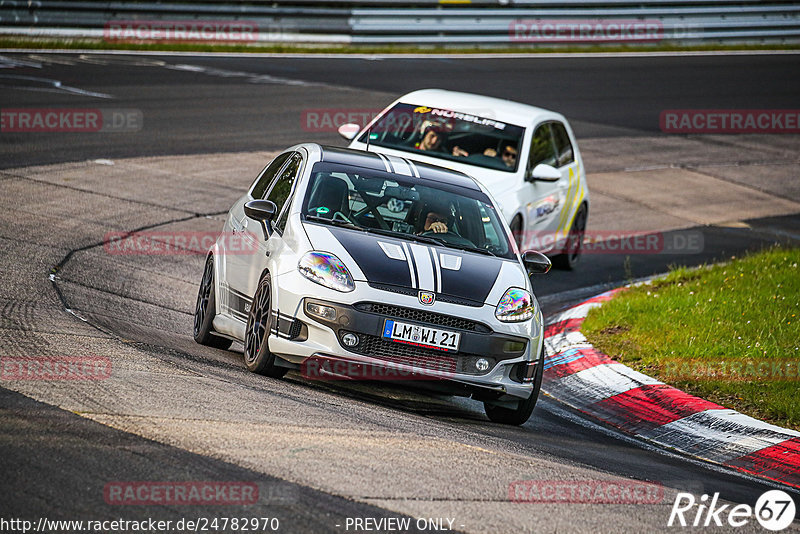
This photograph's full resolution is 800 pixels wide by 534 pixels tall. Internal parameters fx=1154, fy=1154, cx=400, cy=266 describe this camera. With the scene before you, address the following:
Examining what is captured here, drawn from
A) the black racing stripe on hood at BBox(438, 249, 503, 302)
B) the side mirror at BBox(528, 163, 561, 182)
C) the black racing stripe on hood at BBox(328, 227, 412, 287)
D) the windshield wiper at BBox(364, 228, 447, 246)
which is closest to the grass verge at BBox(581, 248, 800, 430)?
the side mirror at BBox(528, 163, 561, 182)

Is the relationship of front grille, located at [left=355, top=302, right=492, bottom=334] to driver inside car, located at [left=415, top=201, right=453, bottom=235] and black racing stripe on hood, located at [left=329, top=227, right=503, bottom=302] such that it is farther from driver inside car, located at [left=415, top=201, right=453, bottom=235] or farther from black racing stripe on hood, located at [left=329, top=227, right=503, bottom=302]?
driver inside car, located at [left=415, top=201, right=453, bottom=235]

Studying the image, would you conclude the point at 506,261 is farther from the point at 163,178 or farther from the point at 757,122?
the point at 757,122

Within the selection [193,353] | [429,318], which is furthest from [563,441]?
[193,353]

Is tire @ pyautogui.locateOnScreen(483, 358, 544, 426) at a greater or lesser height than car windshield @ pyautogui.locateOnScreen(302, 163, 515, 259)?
lesser

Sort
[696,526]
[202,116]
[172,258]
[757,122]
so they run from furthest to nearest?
[757,122]
[202,116]
[172,258]
[696,526]

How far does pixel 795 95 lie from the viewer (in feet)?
89.3

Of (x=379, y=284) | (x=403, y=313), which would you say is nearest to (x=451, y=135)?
(x=379, y=284)

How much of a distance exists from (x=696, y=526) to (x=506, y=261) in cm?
304

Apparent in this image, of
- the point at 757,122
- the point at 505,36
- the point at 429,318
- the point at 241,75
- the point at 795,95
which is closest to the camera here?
the point at 429,318

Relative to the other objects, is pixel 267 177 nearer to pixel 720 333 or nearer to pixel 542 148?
pixel 720 333

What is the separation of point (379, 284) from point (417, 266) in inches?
13.6

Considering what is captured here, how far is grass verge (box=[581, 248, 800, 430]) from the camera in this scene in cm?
871

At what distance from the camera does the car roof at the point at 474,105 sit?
13.0 metres

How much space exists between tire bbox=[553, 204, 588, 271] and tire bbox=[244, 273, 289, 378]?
6.66m
